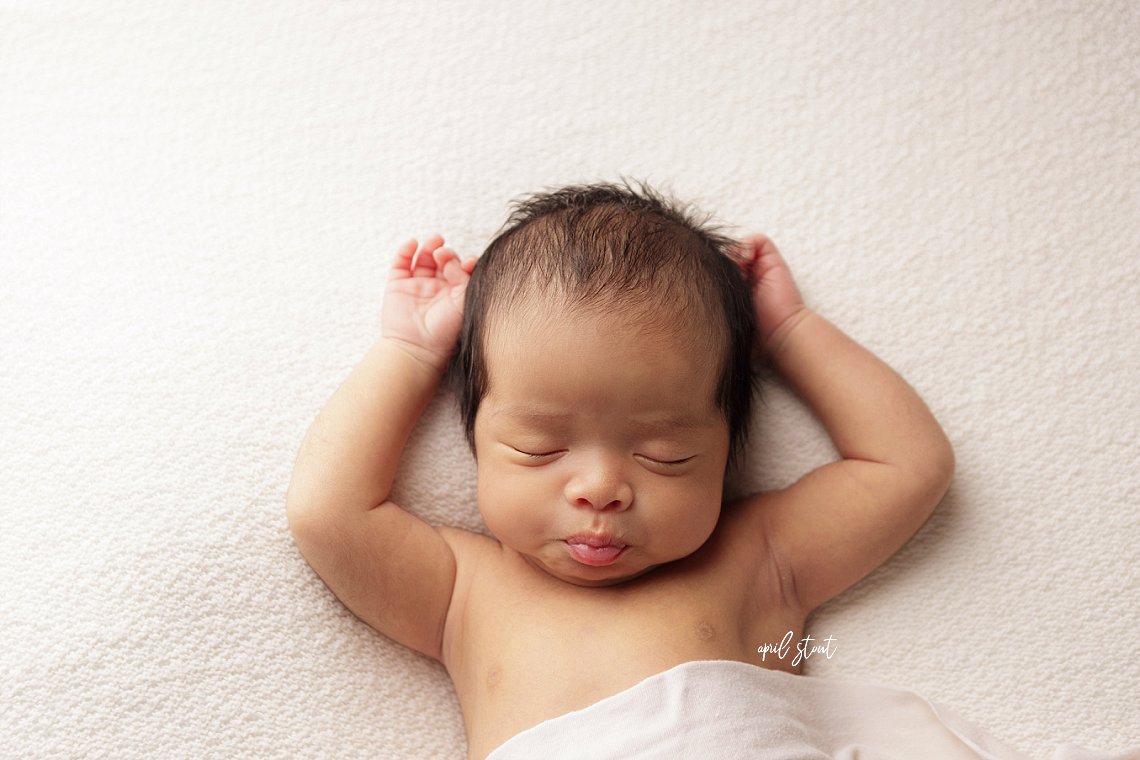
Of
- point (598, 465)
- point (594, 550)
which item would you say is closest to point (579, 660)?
point (594, 550)

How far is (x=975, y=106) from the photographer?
1.64m

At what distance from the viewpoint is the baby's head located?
1.27 meters

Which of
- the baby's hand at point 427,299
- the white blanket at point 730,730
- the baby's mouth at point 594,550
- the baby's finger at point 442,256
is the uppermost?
the baby's finger at point 442,256

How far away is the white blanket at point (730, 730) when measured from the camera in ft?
4.10

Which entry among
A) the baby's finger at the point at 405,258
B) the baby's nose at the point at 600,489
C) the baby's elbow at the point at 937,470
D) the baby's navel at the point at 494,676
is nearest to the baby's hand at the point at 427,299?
the baby's finger at the point at 405,258

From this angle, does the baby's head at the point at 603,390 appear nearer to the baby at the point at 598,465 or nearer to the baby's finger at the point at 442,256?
the baby at the point at 598,465

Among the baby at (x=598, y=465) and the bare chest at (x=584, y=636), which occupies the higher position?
the baby at (x=598, y=465)

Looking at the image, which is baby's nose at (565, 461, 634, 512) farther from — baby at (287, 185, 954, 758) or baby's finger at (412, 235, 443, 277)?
baby's finger at (412, 235, 443, 277)

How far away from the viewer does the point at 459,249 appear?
1566 millimetres

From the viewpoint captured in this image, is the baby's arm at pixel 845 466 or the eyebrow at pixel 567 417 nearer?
the eyebrow at pixel 567 417

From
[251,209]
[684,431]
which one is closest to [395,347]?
[251,209]

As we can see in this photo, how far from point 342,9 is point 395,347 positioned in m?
0.58

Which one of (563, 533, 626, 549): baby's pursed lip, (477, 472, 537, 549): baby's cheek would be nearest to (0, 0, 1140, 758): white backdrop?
(477, 472, 537, 549): baby's cheek

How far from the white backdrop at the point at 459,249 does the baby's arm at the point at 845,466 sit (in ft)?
0.21
